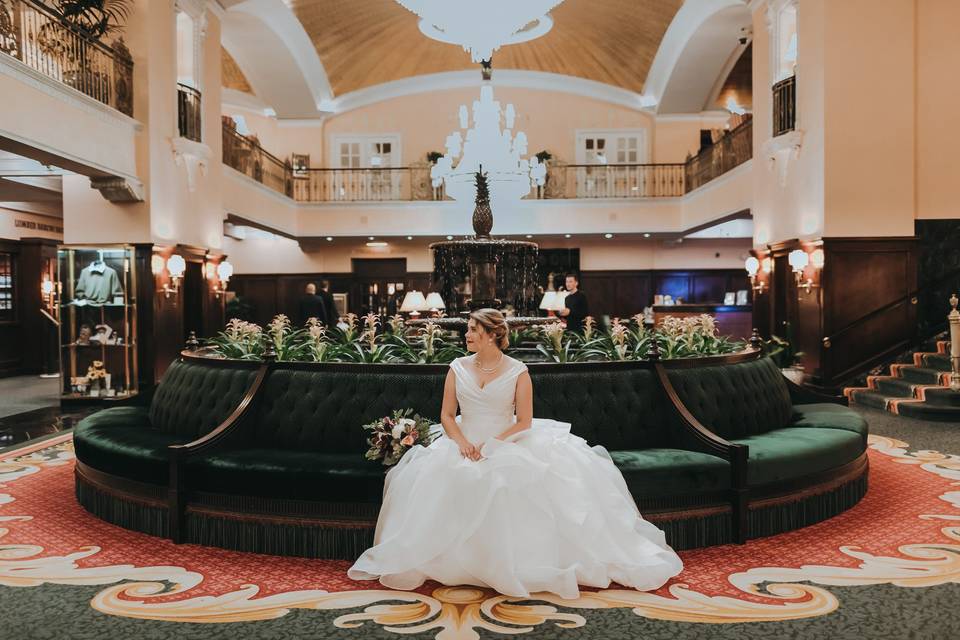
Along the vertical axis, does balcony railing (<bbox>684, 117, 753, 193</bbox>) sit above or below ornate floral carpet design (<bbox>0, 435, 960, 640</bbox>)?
above

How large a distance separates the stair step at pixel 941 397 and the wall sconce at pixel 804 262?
6.66 feet

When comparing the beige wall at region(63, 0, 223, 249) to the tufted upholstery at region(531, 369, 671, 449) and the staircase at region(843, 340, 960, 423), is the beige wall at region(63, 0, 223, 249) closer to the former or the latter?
the tufted upholstery at region(531, 369, 671, 449)

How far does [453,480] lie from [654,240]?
1622 cm

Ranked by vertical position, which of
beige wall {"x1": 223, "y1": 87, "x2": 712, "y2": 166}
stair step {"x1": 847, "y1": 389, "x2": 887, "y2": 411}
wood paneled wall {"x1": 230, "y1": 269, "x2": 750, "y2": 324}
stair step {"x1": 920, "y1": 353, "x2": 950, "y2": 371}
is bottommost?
stair step {"x1": 847, "y1": 389, "x2": 887, "y2": 411}

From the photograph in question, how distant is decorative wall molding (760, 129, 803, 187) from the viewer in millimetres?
10095

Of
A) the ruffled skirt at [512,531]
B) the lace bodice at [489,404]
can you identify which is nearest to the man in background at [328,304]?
the lace bodice at [489,404]

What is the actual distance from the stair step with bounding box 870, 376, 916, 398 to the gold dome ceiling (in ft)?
28.0

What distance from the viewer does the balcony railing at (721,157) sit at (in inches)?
511

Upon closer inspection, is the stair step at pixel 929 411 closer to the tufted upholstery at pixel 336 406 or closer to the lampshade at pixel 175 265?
the tufted upholstery at pixel 336 406

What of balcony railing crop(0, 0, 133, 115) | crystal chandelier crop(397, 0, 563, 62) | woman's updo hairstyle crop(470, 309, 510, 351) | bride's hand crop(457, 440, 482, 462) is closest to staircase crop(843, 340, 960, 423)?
crystal chandelier crop(397, 0, 563, 62)

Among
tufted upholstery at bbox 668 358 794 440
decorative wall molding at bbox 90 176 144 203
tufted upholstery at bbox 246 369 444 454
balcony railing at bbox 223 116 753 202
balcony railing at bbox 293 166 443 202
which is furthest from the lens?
balcony railing at bbox 293 166 443 202

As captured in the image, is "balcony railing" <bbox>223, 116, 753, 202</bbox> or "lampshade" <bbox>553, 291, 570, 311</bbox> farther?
"balcony railing" <bbox>223, 116, 753, 202</bbox>

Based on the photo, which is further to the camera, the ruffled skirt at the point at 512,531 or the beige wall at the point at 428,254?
the beige wall at the point at 428,254

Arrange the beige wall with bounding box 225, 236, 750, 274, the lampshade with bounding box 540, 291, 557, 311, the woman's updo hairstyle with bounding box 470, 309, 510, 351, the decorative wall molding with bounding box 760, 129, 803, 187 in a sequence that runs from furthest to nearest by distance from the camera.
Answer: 1. the beige wall with bounding box 225, 236, 750, 274
2. the decorative wall molding with bounding box 760, 129, 803, 187
3. the lampshade with bounding box 540, 291, 557, 311
4. the woman's updo hairstyle with bounding box 470, 309, 510, 351
